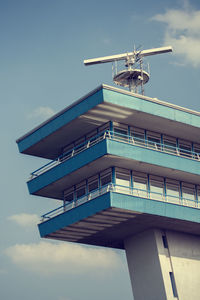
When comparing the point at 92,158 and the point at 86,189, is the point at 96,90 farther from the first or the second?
the point at 86,189

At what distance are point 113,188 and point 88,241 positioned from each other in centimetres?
943

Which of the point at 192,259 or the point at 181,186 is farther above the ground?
the point at 181,186

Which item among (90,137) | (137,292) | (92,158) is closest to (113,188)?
(92,158)

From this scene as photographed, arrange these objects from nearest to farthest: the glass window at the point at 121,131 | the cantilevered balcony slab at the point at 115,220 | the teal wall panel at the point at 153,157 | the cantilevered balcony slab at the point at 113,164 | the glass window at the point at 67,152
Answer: the cantilevered balcony slab at the point at 115,220 → the teal wall panel at the point at 153,157 → the cantilevered balcony slab at the point at 113,164 → the glass window at the point at 121,131 → the glass window at the point at 67,152

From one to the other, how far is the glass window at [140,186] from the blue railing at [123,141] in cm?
257

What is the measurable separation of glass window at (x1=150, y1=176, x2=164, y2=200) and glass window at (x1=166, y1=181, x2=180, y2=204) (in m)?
0.65

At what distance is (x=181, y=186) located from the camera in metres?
56.5

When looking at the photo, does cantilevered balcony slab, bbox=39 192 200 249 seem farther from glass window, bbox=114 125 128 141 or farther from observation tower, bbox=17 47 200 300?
glass window, bbox=114 125 128 141

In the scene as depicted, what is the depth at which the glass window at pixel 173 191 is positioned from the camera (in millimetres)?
54975

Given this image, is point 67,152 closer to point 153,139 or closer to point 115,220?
point 153,139

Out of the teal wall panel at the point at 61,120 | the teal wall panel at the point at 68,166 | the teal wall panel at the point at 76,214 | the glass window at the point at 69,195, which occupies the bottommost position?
the teal wall panel at the point at 76,214

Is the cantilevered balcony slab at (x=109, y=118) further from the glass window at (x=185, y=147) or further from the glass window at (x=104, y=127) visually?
the glass window at (x=185, y=147)

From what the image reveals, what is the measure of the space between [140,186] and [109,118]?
5.92m

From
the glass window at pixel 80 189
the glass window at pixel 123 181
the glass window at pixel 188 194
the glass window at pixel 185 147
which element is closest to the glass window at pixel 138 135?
the glass window at pixel 123 181
